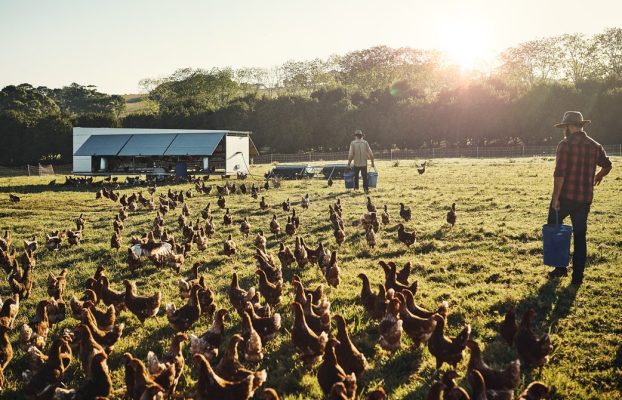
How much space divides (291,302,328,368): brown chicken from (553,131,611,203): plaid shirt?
4.42 metres

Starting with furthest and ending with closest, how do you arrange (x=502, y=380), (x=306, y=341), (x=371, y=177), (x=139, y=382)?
(x=371, y=177) < (x=306, y=341) < (x=139, y=382) < (x=502, y=380)

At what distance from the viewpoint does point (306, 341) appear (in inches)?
189

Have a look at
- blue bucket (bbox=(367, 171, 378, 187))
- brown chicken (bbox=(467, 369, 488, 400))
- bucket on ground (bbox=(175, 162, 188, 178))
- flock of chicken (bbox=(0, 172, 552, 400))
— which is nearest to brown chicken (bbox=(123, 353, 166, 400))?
flock of chicken (bbox=(0, 172, 552, 400))

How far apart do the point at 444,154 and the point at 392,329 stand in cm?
5106

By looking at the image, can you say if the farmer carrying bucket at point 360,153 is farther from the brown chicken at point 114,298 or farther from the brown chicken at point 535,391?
the brown chicken at point 535,391

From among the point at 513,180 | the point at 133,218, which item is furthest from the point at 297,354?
the point at 513,180

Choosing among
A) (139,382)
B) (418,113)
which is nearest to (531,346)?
(139,382)

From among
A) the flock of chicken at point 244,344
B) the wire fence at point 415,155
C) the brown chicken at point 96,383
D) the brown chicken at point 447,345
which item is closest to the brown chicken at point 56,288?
the flock of chicken at point 244,344

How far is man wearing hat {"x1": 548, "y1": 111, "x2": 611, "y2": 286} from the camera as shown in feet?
21.9

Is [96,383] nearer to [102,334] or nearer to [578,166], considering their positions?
[102,334]

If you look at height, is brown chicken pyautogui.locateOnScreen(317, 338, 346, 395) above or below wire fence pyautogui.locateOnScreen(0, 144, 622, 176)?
below

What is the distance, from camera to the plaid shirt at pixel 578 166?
21.9ft

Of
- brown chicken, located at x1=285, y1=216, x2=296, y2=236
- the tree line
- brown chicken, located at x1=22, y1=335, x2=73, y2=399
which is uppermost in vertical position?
the tree line

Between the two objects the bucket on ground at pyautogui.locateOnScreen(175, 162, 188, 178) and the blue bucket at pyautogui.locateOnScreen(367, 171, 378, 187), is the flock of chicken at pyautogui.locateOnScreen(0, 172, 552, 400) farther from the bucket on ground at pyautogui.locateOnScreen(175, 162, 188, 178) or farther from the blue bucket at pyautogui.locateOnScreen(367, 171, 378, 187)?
the bucket on ground at pyautogui.locateOnScreen(175, 162, 188, 178)
